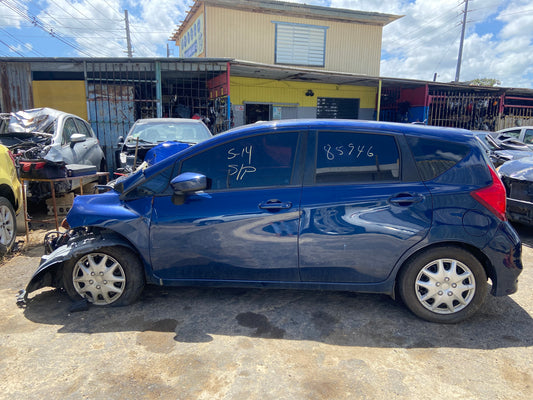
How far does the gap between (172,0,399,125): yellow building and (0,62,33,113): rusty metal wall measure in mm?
6992

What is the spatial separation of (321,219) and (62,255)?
7.54 ft

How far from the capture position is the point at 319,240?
306 cm

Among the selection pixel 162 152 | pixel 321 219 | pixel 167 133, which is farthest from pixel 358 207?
pixel 167 133

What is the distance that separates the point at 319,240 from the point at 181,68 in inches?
400

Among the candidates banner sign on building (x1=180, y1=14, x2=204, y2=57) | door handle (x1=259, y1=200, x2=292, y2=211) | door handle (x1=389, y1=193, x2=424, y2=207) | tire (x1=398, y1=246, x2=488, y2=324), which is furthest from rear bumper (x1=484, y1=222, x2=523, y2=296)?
banner sign on building (x1=180, y1=14, x2=204, y2=57)

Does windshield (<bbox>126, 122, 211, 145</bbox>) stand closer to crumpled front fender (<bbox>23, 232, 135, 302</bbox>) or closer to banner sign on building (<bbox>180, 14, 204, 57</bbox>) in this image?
crumpled front fender (<bbox>23, 232, 135, 302</bbox>)

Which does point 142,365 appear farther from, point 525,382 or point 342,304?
point 525,382

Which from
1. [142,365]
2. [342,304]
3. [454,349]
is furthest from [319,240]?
[142,365]

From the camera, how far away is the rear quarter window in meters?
3.09

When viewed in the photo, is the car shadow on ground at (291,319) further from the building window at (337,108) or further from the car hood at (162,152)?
the building window at (337,108)

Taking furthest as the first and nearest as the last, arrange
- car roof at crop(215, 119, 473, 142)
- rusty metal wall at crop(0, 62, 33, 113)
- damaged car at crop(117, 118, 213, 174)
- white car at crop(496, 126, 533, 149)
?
rusty metal wall at crop(0, 62, 33, 113) → white car at crop(496, 126, 533, 149) → damaged car at crop(117, 118, 213, 174) → car roof at crop(215, 119, 473, 142)

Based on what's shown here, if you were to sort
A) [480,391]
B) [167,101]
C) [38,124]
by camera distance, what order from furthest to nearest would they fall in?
1. [167,101]
2. [38,124]
3. [480,391]

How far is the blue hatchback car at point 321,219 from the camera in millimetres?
3023

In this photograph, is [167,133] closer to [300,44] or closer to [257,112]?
[257,112]
